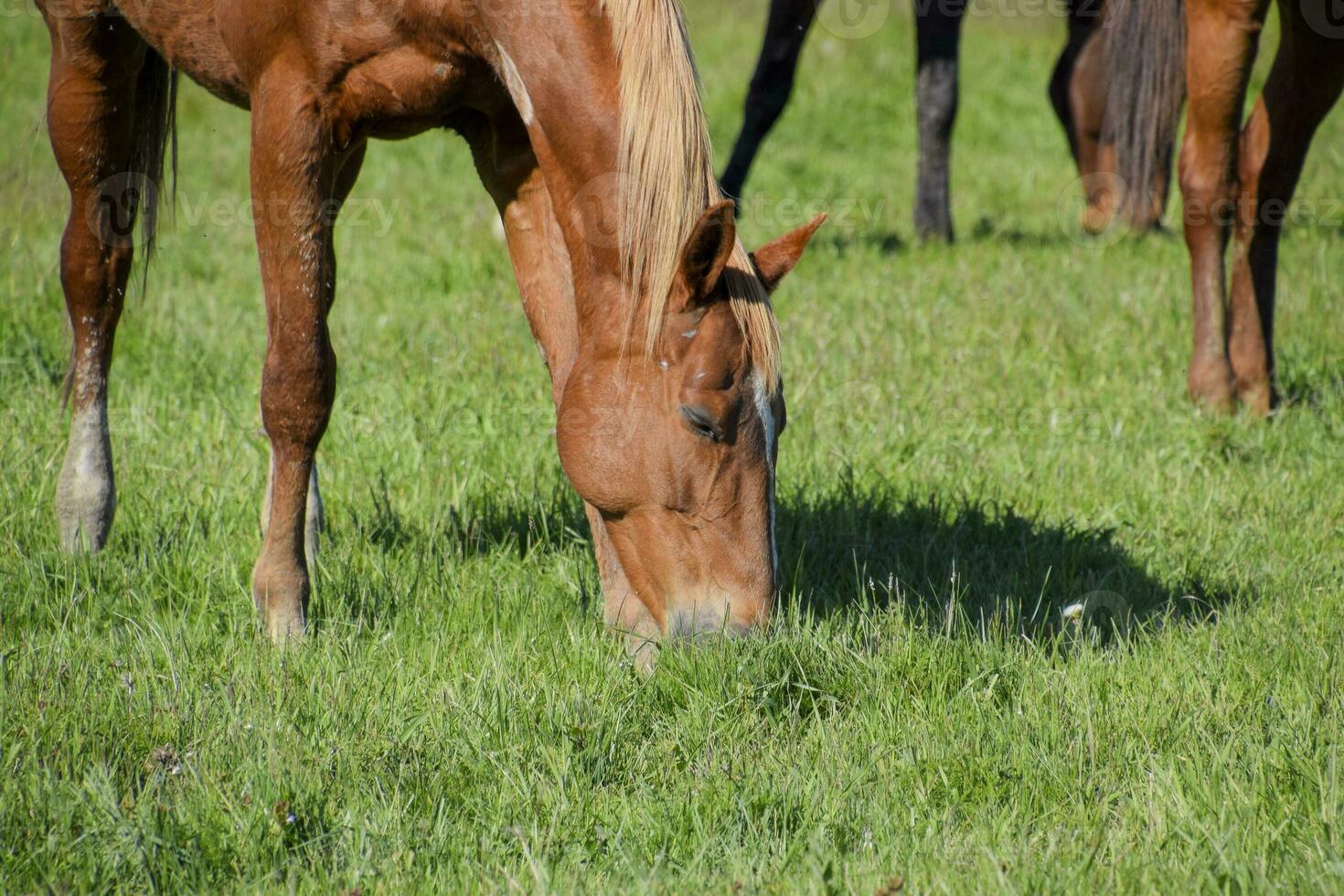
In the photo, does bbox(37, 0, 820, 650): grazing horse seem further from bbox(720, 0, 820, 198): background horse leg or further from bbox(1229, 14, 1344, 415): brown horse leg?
bbox(720, 0, 820, 198): background horse leg

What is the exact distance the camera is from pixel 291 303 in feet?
9.89

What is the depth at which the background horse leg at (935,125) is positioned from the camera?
7.49 meters

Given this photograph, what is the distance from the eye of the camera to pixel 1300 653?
281 cm

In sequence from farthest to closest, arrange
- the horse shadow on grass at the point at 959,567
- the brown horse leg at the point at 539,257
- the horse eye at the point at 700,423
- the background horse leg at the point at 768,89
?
1. the background horse leg at the point at 768,89
2. the horse shadow on grass at the point at 959,567
3. the brown horse leg at the point at 539,257
4. the horse eye at the point at 700,423

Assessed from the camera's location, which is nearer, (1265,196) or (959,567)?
(959,567)

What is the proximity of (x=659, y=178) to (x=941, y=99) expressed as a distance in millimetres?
5461

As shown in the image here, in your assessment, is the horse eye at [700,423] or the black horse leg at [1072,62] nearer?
the horse eye at [700,423]

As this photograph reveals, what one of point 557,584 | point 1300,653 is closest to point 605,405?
point 557,584

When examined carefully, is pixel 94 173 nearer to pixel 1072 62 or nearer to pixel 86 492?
pixel 86 492

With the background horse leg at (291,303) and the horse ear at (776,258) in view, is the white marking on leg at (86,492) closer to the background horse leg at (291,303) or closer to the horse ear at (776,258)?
the background horse leg at (291,303)

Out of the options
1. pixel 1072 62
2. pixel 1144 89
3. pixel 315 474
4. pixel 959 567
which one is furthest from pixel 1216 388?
pixel 1072 62

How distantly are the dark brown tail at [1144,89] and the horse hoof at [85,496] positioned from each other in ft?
15.2

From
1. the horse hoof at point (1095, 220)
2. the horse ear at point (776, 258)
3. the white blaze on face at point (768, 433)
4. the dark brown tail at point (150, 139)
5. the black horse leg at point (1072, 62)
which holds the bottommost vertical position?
the white blaze on face at point (768, 433)

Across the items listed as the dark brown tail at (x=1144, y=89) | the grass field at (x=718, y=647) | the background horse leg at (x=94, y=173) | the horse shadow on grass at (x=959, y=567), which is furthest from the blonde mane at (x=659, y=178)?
the dark brown tail at (x=1144, y=89)
